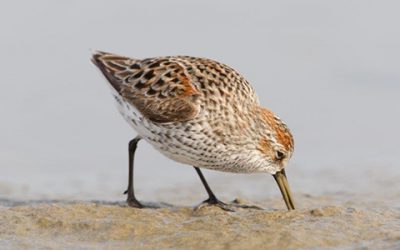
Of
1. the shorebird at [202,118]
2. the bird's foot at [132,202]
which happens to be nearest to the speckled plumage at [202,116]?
the shorebird at [202,118]

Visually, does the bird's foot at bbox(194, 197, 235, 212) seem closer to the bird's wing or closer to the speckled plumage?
the speckled plumage

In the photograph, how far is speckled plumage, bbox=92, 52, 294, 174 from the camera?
8.88 metres

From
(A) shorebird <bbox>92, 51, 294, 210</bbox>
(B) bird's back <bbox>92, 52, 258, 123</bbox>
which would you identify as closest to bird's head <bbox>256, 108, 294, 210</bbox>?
(A) shorebird <bbox>92, 51, 294, 210</bbox>

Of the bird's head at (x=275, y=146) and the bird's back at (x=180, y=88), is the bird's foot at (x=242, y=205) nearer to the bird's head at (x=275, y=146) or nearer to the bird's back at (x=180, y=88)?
the bird's head at (x=275, y=146)

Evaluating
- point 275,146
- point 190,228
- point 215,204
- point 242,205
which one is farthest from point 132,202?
point 190,228

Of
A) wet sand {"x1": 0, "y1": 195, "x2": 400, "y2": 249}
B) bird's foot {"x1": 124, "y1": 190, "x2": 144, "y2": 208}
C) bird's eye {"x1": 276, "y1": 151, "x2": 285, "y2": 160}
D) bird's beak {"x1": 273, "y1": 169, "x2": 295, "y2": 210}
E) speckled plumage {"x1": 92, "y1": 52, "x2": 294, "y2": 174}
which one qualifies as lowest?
wet sand {"x1": 0, "y1": 195, "x2": 400, "y2": 249}

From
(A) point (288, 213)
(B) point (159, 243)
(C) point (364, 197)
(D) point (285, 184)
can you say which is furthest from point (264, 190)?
(B) point (159, 243)

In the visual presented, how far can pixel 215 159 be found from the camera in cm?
904

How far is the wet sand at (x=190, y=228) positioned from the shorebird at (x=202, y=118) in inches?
24.8

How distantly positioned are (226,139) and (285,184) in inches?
30.9

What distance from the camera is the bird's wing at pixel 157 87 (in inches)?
351

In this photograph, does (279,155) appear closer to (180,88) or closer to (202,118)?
(202,118)

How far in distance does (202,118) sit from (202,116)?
0.08 feet

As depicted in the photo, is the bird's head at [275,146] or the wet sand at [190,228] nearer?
the wet sand at [190,228]
